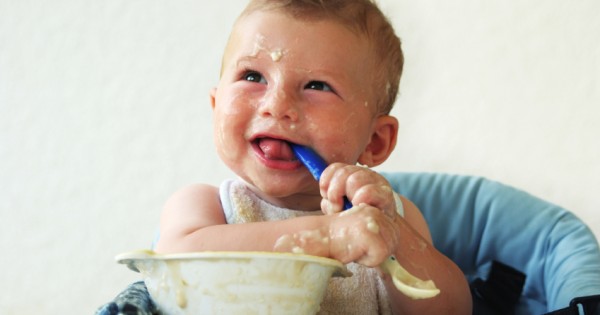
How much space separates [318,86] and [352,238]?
11.1 inches

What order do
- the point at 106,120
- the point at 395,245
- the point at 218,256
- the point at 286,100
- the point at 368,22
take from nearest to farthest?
the point at 218,256, the point at 395,245, the point at 286,100, the point at 368,22, the point at 106,120

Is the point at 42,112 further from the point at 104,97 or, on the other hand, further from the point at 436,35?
the point at 436,35

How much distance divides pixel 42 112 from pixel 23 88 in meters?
0.07

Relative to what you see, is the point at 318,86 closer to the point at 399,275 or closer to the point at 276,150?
the point at 276,150

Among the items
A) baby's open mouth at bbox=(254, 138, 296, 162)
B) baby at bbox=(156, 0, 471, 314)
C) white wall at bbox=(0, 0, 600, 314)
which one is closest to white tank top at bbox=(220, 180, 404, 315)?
baby at bbox=(156, 0, 471, 314)

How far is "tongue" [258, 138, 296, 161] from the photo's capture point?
0.87 metres

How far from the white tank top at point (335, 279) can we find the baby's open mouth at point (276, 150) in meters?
0.11

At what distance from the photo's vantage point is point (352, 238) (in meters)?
0.68

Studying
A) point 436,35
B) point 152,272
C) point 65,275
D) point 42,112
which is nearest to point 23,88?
point 42,112

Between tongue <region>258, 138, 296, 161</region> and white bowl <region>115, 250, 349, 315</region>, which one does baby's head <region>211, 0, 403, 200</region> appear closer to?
tongue <region>258, 138, 296, 161</region>

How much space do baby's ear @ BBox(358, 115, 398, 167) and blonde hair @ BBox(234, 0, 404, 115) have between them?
19 mm

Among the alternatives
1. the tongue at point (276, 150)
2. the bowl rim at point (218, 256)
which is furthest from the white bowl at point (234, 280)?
the tongue at point (276, 150)

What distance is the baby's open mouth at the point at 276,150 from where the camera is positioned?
0.87 m

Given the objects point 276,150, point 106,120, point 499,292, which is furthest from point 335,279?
point 106,120
